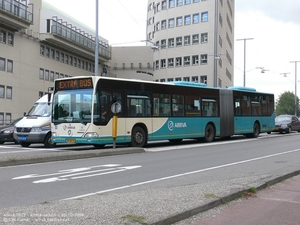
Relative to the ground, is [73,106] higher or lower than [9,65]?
lower

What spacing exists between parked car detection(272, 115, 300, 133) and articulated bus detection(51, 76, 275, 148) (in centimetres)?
960

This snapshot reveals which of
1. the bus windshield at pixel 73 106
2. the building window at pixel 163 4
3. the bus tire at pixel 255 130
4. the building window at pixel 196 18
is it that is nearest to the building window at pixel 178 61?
the building window at pixel 196 18

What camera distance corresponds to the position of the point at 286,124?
35.1m

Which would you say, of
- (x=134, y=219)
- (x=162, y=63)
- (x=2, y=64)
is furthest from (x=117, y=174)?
(x=162, y=63)

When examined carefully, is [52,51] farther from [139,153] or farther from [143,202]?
[143,202]

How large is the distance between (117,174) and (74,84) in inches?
308

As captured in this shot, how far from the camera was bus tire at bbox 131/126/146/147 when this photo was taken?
18578 mm

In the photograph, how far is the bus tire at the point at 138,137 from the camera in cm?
1858

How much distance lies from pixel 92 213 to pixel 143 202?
113 cm

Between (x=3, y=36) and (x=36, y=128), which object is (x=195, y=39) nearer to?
(x=3, y=36)

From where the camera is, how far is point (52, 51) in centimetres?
4903

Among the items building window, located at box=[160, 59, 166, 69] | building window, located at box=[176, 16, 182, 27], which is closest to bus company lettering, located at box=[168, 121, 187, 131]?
building window, located at box=[160, 59, 166, 69]

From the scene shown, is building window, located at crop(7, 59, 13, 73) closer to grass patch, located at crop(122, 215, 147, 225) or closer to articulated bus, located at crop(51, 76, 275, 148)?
articulated bus, located at crop(51, 76, 275, 148)

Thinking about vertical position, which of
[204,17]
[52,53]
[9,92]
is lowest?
[9,92]
